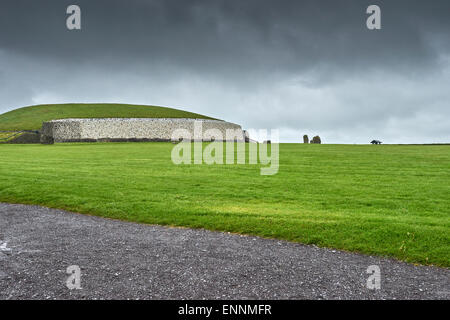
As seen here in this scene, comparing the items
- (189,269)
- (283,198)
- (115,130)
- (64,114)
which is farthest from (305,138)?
(64,114)

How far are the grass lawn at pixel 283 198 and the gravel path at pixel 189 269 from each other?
1.03 meters

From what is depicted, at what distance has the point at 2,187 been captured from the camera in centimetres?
1736

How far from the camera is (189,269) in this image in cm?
697

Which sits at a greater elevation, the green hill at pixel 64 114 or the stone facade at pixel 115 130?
the green hill at pixel 64 114

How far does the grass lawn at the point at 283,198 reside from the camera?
31.0ft

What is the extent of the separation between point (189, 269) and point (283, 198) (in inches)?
325

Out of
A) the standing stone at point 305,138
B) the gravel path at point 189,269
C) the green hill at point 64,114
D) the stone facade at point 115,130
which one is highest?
the green hill at point 64,114

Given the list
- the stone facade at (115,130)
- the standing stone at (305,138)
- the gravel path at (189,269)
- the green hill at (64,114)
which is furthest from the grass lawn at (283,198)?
the green hill at (64,114)

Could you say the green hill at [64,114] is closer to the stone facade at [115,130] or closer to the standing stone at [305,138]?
the stone facade at [115,130]

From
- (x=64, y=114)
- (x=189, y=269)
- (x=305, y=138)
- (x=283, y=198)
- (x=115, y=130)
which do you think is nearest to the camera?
(x=189, y=269)

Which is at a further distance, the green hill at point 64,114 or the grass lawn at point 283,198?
the green hill at point 64,114

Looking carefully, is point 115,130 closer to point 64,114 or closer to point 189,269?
point 64,114

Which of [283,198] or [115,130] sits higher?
[115,130]
